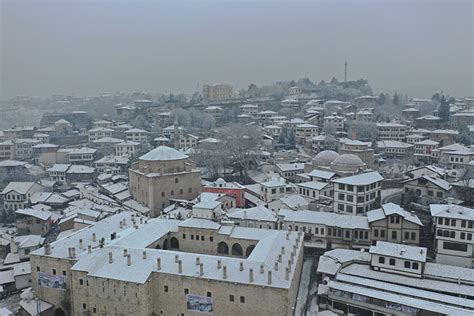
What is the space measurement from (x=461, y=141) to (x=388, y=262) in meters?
45.6

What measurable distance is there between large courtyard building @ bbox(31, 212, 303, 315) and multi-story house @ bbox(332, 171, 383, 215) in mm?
8684

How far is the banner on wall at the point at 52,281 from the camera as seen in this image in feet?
94.2

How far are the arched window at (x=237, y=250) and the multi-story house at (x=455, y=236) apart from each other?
14485mm

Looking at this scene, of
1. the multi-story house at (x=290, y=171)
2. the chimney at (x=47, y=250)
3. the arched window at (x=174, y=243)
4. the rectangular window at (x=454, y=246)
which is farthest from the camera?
the multi-story house at (x=290, y=171)

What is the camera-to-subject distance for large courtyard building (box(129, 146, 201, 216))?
1801 inches

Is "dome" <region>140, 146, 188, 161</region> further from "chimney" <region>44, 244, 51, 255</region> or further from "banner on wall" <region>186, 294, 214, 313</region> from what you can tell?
"banner on wall" <region>186, 294, 214, 313</region>

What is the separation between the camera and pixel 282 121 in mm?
85062

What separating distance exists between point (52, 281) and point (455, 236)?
94.2 ft

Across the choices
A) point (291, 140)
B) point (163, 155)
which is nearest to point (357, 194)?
point (163, 155)

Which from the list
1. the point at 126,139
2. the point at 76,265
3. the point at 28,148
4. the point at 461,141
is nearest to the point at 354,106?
the point at 461,141

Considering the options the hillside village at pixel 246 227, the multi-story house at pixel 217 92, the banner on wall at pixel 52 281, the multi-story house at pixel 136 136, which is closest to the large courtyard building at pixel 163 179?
the hillside village at pixel 246 227

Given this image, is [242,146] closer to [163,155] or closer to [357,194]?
[163,155]

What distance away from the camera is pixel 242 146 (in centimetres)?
5972

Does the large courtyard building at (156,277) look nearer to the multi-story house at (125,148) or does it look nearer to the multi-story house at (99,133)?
the multi-story house at (125,148)
